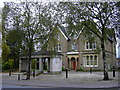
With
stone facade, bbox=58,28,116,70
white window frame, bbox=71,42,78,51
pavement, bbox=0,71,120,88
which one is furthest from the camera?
white window frame, bbox=71,42,78,51

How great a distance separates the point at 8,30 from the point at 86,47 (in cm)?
2668

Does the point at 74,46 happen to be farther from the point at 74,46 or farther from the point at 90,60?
the point at 90,60

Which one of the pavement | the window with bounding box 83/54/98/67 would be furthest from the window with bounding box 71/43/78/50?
the pavement

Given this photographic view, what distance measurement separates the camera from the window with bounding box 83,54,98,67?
45375 millimetres

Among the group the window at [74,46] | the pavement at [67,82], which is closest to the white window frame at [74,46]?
the window at [74,46]

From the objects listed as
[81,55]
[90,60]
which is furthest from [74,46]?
[90,60]

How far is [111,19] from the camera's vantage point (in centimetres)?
2002

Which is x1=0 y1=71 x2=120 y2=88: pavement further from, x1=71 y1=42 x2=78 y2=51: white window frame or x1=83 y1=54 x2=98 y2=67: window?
x1=71 y1=42 x2=78 y2=51: white window frame

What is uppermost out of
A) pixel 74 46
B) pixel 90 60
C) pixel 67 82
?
pixel 74 46

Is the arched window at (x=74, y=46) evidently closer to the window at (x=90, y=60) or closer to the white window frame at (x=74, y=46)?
the white window frame at (x=74, y=46)

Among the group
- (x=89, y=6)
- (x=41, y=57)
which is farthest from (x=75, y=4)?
(x=41, y=57)

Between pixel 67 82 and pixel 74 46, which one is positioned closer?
pixel 67 82

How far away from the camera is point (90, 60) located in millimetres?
45812

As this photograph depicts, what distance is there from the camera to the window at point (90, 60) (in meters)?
45.4
